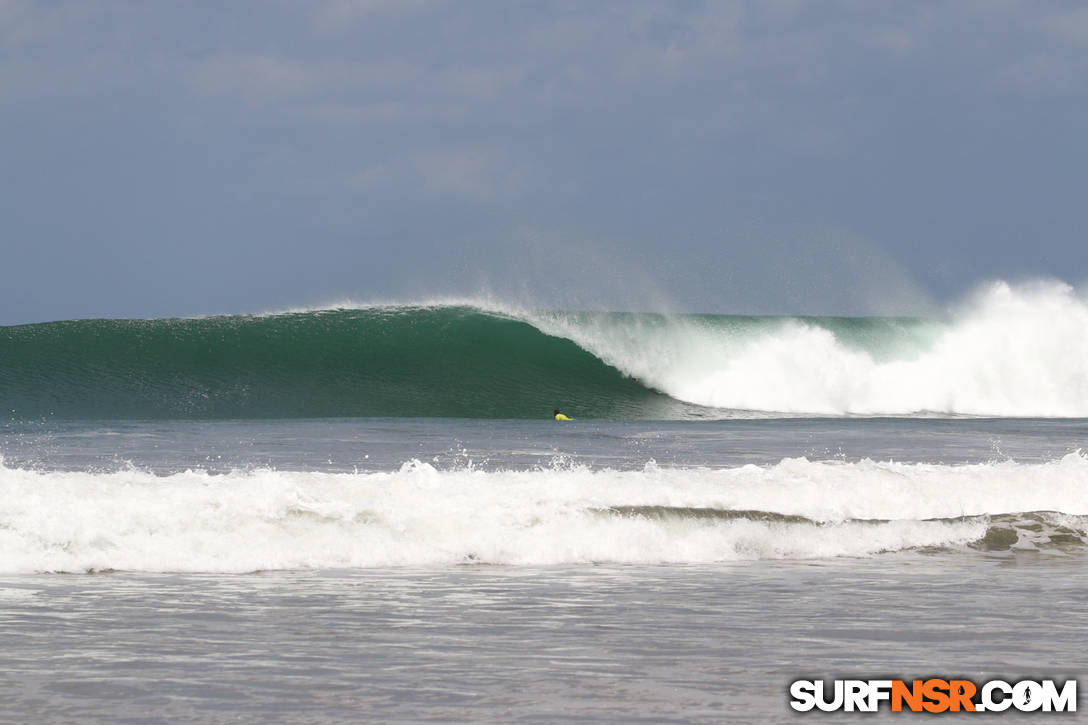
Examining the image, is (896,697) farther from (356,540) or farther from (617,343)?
(617,343)

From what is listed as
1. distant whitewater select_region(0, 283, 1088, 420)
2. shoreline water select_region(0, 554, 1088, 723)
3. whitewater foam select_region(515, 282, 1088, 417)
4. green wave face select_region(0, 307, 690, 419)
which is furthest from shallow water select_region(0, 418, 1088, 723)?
whitewater foam select_region(515, 282, 1088, 417)

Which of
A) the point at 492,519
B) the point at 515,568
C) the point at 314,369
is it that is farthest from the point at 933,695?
the point at 314,369

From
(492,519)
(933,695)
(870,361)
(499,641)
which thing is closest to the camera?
(933,695)

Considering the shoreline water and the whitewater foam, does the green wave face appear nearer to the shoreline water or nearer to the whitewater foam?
Answer: the whitewater foam

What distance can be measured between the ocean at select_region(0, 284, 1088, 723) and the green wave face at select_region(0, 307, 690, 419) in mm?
3160

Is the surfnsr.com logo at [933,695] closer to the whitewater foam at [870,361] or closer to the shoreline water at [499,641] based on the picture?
the shoreline water at [499,641]

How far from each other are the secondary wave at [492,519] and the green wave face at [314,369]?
1309cm

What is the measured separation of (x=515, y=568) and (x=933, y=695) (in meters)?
3.73

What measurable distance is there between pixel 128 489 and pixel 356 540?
5.47 feet

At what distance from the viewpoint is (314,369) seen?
25516mm

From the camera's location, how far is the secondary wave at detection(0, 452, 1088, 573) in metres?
7.41

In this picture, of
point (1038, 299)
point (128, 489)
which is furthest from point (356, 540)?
point (1038, 299)

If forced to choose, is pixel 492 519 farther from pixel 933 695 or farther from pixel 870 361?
pixel 870 361

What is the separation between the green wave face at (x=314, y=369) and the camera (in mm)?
22703
